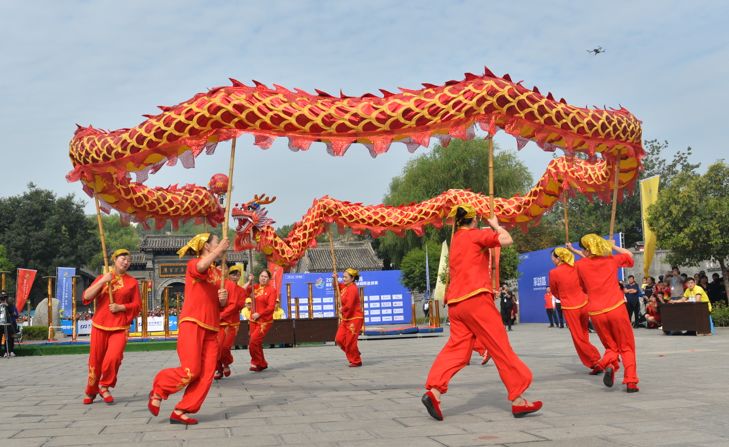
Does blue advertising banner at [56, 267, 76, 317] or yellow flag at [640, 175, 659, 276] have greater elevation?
yellow flag at [640, 175, 659, 276]

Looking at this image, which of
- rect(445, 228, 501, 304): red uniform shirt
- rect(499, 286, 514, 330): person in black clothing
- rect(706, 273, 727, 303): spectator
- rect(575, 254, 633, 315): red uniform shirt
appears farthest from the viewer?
rect(499, 286, 514, 330): person in black clothing

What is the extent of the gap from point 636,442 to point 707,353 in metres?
A: 7.15

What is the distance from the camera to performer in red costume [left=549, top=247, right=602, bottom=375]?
25.9 feet

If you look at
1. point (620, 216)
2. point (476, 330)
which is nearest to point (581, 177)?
point (476, 330)

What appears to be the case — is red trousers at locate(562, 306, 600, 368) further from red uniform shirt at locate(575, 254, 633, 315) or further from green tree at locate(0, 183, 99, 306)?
green tree at locate(0, 183, 99, 306)

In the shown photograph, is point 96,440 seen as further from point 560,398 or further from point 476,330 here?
point 560,398

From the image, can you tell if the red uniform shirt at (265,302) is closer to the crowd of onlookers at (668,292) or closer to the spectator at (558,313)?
the crowd of onlookers at (668,292)

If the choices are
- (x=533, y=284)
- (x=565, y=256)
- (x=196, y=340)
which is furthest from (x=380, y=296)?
(x=196, y=340)

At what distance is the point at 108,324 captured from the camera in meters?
6.86

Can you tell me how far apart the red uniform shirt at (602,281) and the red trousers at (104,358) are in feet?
16.0

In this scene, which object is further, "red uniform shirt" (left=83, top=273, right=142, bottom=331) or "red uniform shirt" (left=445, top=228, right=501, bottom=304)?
"red uniform shirt" (left=83, top=273, right=142, bottom=331)

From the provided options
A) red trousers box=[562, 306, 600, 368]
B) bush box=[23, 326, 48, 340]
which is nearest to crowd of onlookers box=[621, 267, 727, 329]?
red trousers box=[562, 306, 600, 368]

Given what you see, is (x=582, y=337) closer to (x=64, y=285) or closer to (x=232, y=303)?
(x=232, y=303)

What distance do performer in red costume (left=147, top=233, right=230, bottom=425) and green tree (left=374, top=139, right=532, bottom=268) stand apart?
82.2 feet
